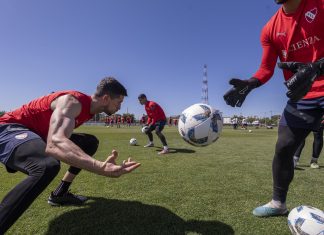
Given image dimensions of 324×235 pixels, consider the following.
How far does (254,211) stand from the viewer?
3738mm

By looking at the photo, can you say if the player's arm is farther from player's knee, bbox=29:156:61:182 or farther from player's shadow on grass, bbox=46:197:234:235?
player's shadow on grass, bbox=46:197:234:235

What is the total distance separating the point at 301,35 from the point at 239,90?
96 cm

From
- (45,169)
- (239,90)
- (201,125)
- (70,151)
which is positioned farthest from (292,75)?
(45,169)

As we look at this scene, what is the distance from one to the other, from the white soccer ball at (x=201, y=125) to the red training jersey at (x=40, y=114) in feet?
5.78

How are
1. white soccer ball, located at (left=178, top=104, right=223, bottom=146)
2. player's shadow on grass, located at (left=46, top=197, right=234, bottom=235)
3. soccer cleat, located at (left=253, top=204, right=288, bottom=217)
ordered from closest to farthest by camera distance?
player's shadow on grass, located at (left=46, top=197, right=234, bottom=235), soccer cleat, located at (left=253, top=204, right=288, bottom=217), white soccer ball, located at (left=178, top=104, right=223, bottom=146)

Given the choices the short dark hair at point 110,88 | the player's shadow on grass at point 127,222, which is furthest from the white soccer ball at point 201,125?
the short dark hair at point 110,88

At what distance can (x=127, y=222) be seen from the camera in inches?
136

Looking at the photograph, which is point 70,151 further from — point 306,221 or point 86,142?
point 306,221

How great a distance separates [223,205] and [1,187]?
3.74 meters

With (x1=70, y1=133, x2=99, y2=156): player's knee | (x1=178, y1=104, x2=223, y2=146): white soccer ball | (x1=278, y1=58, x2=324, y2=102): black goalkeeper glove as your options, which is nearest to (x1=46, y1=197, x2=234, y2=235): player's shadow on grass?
(x1=70, y1=133, x2=99, y2=156): player's knee

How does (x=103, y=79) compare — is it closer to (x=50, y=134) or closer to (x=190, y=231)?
(x=50, y=134)

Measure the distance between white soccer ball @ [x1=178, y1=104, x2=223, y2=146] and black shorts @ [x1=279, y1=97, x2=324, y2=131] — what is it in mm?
1328

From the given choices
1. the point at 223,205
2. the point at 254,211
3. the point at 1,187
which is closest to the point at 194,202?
the point at 223,205

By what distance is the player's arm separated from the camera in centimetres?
236
